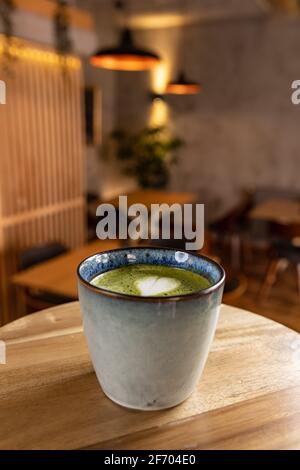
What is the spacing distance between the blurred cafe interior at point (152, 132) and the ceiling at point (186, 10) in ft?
0.06

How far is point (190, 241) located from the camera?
3012 millimetres

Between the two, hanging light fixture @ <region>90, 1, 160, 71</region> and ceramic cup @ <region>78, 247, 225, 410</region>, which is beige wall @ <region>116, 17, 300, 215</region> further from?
ceramic cup @ <region>78, 247, 225, 410</region>

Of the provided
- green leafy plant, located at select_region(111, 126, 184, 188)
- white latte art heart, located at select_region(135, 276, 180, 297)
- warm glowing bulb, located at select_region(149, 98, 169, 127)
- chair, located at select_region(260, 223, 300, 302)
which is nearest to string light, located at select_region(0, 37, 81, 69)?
chair, located at select_region(260, 223, 300, 302)

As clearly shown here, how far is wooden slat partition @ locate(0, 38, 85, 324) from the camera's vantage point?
10.5 feet

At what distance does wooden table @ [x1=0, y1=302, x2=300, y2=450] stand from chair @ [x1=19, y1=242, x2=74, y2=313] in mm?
1724

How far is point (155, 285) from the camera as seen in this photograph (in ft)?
2.34

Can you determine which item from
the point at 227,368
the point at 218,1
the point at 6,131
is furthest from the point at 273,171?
the point at 227,368

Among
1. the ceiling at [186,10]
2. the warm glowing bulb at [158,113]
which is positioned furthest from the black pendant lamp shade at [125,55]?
the warm glowing bulb at [158,113]

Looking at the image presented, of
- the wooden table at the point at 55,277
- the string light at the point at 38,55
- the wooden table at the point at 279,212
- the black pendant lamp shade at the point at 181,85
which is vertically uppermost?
the black pendant lamp shade at the point at 181,85

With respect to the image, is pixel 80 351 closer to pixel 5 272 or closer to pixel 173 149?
pixel 5 272

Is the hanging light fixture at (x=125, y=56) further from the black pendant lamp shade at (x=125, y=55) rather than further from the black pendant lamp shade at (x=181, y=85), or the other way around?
the black pendant lamp shade at (x=181, y=85)

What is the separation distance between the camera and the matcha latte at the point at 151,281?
690 mm

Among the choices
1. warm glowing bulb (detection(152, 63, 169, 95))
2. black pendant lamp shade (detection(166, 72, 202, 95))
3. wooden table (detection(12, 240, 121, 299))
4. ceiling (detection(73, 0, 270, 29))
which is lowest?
wooden table (detection(12, 240, 121, 299))

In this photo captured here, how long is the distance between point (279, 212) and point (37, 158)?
8.36 feet
